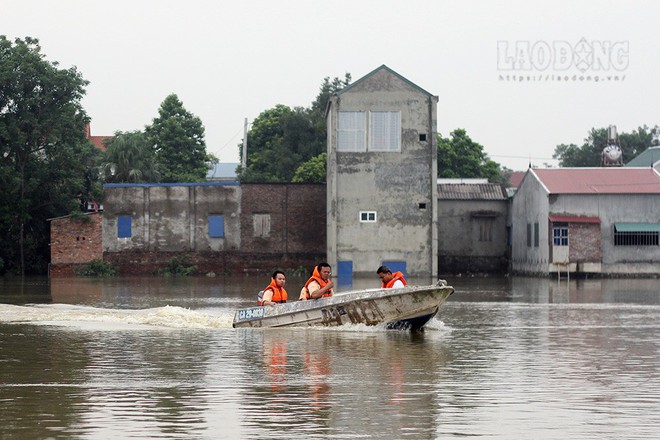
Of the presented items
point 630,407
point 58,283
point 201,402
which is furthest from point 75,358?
point 58,283

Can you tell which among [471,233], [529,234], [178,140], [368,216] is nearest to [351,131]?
[368,216]

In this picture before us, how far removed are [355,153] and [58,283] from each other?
51.2 ft

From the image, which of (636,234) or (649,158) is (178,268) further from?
(649,158)

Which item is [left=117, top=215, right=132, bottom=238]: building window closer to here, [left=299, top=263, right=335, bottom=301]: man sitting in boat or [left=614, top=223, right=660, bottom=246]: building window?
[left=614, top=223, right=660, bottom=246]: building window

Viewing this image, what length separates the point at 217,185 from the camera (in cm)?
5853

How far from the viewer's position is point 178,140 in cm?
8819

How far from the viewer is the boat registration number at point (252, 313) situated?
23125 millimetres

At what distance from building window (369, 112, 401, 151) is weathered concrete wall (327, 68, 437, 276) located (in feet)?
0.82

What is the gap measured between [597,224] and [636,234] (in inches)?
88.4

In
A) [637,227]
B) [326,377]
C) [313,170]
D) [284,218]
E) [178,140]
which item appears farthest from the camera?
[178,140]

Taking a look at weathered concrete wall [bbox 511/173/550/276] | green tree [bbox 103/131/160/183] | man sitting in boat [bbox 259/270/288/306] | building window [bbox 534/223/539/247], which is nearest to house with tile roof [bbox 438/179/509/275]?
weathered concrete wall [bbox 511/173/550/276]

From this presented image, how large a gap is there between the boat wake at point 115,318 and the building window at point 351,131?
28.5 m

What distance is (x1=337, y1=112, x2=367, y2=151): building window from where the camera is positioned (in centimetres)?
5434

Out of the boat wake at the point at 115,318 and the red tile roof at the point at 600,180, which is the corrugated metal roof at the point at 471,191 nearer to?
the red tile roof at the point at 600,180
